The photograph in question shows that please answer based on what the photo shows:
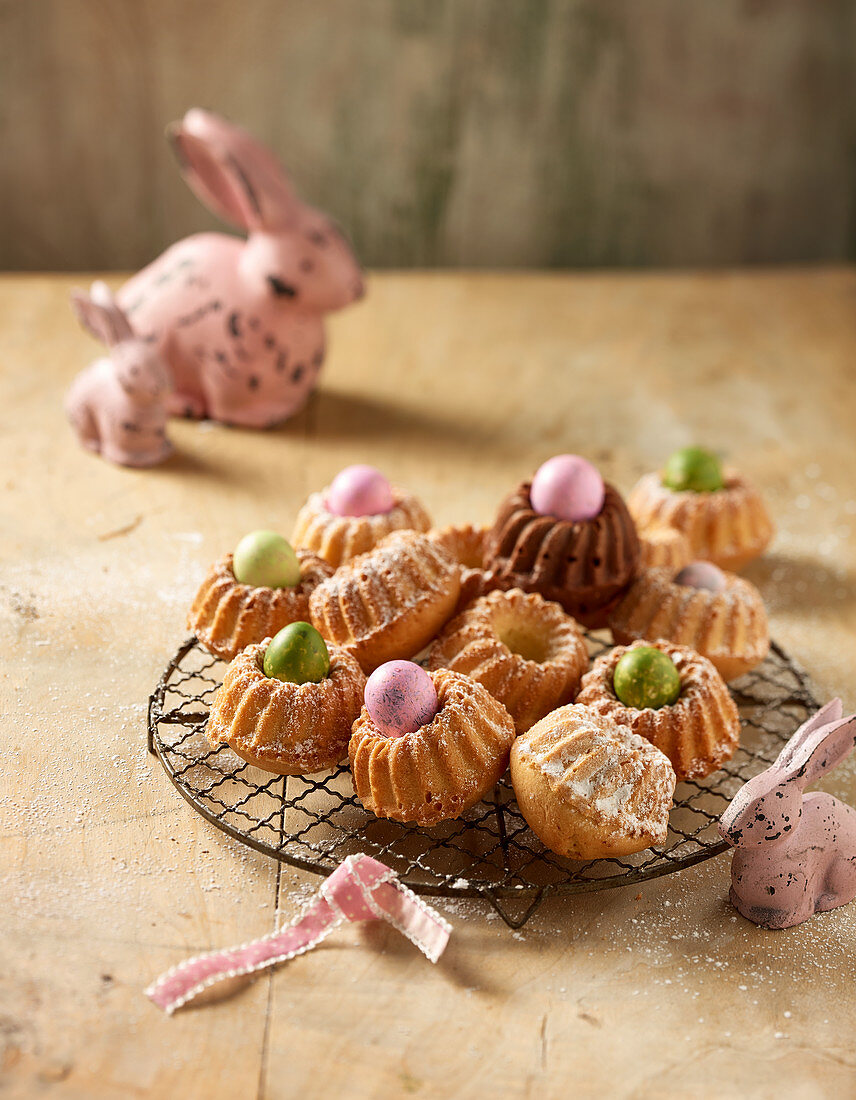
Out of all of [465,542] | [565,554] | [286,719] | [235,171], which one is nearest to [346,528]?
[465,542]

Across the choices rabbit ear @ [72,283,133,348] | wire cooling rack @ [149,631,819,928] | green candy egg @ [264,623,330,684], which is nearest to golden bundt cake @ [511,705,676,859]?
wire cooling rack @ [149,631,819,928]

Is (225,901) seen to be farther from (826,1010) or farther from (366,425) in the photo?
(366,425)

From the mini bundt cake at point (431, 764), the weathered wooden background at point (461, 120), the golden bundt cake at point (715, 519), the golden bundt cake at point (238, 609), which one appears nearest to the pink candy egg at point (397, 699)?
the mini bundt cake at point (431, 764)

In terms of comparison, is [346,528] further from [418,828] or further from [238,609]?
[418,828]

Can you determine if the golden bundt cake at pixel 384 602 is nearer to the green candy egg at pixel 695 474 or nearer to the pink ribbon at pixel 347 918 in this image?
the pink ribbon at pixel 347 918

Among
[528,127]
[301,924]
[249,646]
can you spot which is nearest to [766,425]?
[528,127]
